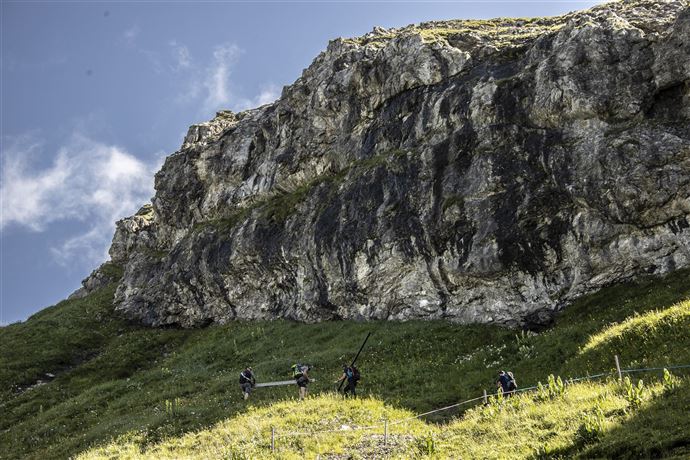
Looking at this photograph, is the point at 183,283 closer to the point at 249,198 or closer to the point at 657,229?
the point at 249,198

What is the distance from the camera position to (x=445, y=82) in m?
46.9

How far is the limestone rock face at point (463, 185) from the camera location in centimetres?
3119

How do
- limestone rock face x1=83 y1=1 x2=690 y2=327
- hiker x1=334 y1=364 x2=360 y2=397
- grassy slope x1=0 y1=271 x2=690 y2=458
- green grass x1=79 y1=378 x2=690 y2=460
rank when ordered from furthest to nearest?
1. limestone rock face x1=83 y1=1 x2=690 y2=327
2. hiker x1=334 y1=364 x2=360 y2=397
3. grassy slope x1=0 y1=271 x2=690 y2=458
4. green grass x1=79 y1=378 x2=690 y2=460

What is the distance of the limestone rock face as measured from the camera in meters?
31.2

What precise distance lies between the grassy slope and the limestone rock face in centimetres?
277

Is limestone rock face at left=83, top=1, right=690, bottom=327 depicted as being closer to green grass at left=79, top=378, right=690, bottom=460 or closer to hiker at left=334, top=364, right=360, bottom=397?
hiker at left=334, top=364, right=360, bottom=397

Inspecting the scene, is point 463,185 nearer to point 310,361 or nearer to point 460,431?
point 310,361

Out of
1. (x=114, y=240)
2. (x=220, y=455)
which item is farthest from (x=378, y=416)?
(x=114, y=240)

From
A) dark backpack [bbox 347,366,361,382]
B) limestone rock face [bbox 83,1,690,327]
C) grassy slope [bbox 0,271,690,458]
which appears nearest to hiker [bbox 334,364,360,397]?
dark backpack [bbox 347,366,361,382]

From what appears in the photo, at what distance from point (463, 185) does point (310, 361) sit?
16815mm

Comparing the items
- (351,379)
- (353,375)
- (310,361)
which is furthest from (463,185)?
(351,379)

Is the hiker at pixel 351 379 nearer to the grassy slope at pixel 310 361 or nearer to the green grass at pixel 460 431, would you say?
the green grass at pixel 460 431

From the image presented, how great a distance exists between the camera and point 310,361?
33.3 meters

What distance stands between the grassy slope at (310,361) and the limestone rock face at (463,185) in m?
2.77
